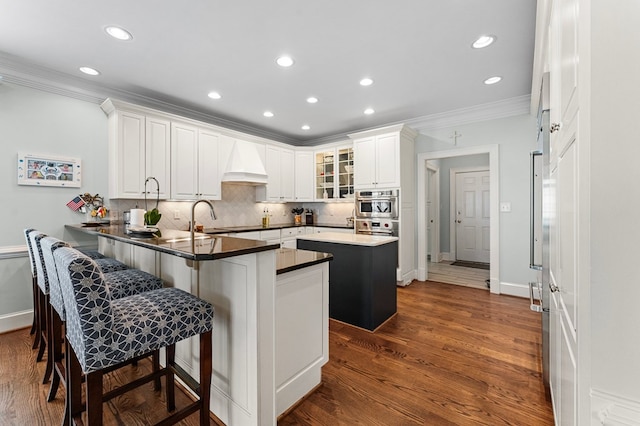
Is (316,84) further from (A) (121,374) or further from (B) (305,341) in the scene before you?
(A) (121,374)

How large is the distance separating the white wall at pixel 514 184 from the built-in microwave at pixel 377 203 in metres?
1.47

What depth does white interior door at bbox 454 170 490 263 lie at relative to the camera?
611 centimetres

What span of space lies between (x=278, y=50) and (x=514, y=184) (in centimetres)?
354

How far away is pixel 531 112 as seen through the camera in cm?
369

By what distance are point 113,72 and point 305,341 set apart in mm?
3395

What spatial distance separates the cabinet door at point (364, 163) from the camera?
4.50 meters

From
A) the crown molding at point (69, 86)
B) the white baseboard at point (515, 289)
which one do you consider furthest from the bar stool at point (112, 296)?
the white baseboard at point (515, 289)

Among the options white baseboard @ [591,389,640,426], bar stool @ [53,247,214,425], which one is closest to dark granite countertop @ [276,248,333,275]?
bar stool @ [53,247,214,425]

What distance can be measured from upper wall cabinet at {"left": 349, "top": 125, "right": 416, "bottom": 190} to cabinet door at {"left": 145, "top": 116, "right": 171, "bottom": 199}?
2.84 metres

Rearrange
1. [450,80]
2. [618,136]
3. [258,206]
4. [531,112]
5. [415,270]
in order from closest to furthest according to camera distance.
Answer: [618,136] → [450,80] → [531,112] → [415,270] → [258,206]

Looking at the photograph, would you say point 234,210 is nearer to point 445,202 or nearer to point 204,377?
point 204,377

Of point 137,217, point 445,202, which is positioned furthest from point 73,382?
point 445,202

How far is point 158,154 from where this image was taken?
356 cm

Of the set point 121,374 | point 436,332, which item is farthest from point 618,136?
point 121,374
